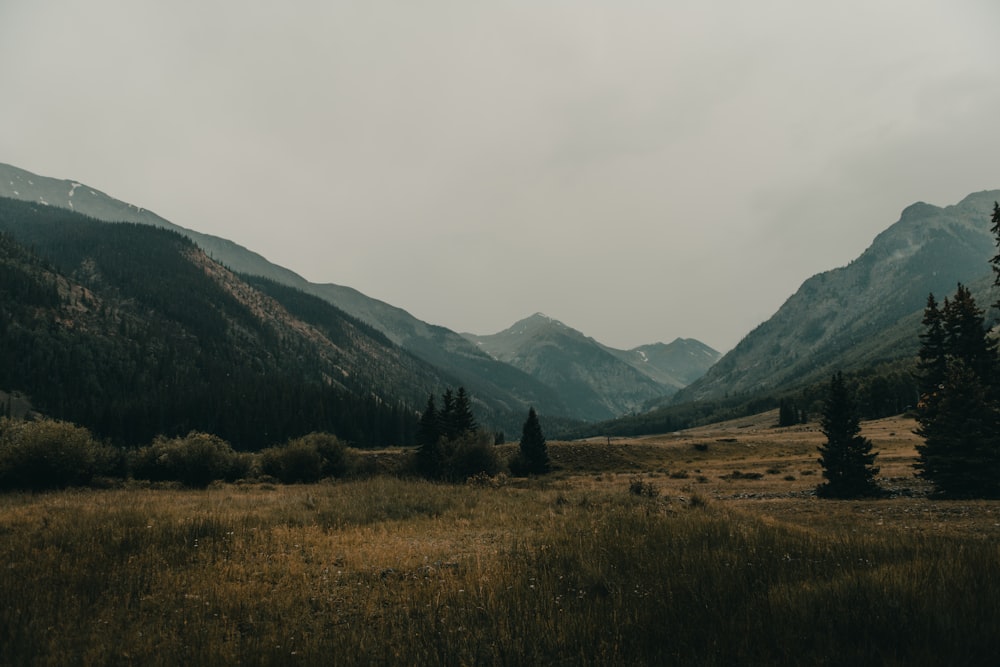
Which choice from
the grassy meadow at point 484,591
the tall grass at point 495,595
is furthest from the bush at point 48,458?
the tall grass at point 495,595

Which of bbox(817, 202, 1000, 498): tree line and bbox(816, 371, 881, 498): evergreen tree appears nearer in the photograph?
bbox(817, 202, 1000, 498): tree line

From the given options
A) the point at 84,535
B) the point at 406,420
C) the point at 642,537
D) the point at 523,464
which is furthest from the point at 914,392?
the point at 84,535

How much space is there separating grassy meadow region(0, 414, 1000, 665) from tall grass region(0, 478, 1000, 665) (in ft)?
0.12

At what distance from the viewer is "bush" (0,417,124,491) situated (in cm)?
2905

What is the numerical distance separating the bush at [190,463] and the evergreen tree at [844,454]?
4498 cm

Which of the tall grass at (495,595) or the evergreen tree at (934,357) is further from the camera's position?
the evergreen tree at (934,357)

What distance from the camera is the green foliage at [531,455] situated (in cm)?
6212

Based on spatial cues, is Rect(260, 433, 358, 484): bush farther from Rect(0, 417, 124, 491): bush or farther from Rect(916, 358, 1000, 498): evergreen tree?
Rect(916, 358, 1000, 498): evergreen tree

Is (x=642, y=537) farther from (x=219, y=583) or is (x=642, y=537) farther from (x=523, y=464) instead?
(x=523, y=464)

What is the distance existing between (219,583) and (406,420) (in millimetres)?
161238

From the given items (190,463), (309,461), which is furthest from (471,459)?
(190,463)

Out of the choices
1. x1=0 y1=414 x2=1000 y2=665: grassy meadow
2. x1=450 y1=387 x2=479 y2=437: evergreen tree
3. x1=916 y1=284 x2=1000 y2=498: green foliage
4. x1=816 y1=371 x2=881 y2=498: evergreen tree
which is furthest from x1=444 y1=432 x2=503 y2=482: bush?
x1=916 y1=284 x2=1000 y2=498: green foliage

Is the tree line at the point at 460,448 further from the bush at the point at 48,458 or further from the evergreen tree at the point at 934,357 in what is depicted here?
the evergreen tree at the point at 934,357

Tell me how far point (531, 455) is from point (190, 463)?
38.1 meters
